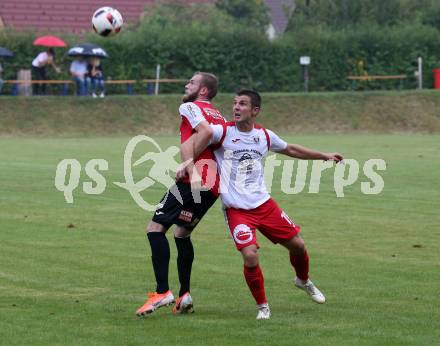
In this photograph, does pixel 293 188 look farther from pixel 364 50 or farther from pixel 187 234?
pixel 364 50

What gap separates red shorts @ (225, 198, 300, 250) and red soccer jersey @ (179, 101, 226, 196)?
338 mm

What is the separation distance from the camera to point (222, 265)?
488 inches

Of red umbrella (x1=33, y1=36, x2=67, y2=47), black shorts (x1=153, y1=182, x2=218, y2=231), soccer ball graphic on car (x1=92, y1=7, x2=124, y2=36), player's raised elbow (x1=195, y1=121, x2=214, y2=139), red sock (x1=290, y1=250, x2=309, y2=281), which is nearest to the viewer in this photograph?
player's raised elbow (x1=195, y1=121, x2=214, y2=139)

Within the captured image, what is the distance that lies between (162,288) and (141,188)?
11.3m

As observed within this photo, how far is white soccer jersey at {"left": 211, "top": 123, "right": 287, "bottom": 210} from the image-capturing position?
9.73 metres

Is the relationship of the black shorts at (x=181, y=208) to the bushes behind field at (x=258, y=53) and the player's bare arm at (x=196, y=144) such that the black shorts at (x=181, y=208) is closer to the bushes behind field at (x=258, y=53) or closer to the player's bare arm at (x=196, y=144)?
the player's bare arm at (x=196, y=144)

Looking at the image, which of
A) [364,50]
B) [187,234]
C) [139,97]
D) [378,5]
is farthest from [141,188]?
[378,5]

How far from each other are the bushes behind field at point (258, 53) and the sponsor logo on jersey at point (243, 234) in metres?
38.7

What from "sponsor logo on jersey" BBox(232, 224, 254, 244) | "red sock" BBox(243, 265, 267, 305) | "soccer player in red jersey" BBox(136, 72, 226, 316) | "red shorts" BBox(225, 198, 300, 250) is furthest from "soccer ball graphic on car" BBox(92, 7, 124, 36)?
"red sock" BBox(243, 265, 267, 305)

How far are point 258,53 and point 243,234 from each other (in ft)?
136

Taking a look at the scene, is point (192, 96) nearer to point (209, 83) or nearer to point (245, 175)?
point (209, 83)

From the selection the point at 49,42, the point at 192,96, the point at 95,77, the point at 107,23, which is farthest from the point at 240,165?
the point at 49,42

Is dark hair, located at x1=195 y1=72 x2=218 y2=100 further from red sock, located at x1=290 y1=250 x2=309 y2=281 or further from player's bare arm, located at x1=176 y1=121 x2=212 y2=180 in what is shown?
red sock, located at x1=290 y1=250 x2=309 y2=281

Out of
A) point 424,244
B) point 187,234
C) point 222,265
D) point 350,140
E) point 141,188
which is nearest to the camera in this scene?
point 187,234
